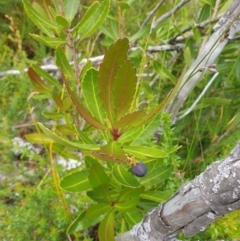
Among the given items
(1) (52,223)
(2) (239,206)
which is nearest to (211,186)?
(2) (239,206)

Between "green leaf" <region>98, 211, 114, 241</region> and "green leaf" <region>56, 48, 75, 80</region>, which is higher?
"green leaf" <region>56, 48, 75, 80</region>

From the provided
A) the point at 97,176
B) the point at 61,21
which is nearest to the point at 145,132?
the point at 97,176

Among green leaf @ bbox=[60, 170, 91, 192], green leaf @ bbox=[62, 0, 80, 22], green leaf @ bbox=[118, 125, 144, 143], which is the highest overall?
green leaf @ bbox=[62, 0, 80, 22]

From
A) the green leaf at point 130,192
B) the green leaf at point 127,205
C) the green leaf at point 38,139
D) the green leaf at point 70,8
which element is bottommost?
the green leaf at point 127,205

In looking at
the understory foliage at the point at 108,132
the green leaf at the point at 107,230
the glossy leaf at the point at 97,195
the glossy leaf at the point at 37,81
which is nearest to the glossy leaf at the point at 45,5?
the understory foliage at the point at 108,132

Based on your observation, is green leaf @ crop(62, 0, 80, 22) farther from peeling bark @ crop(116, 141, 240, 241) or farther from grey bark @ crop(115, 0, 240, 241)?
peeling bark @ crop(116, 141, 240, 241)

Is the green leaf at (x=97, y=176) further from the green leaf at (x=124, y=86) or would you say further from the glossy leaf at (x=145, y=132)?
the green leaf at (x=124, y=86)

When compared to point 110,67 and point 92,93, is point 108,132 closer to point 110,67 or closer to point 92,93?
point 92,93

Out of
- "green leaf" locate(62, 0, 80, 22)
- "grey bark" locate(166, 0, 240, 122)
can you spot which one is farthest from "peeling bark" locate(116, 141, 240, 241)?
"green leaf" locate(62, 0, 80, 22)
